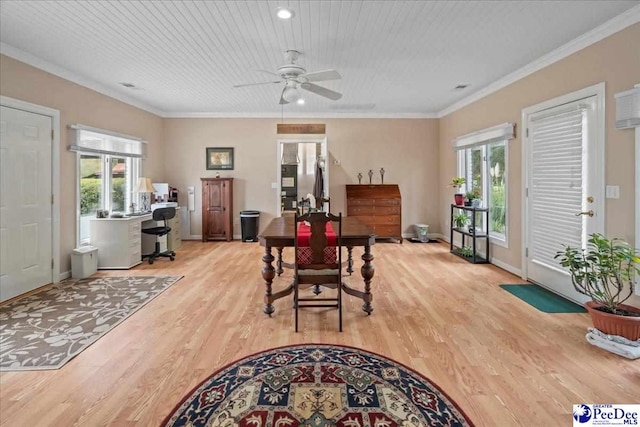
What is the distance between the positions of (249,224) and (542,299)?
5.16 meters

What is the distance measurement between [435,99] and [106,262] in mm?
6016

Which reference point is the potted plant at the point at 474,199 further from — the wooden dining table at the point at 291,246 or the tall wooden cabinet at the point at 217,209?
the tall wooden cabinet at the point at 217,209

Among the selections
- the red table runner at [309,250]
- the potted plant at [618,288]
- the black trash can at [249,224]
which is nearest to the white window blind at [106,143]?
the black trash can at [249,224]

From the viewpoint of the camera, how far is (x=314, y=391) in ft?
6.63

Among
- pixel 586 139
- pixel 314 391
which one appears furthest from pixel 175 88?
pixel 586 139

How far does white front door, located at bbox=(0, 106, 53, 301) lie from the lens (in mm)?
3615

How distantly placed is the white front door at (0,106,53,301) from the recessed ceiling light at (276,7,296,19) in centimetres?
313

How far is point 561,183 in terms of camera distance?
3.68 meters

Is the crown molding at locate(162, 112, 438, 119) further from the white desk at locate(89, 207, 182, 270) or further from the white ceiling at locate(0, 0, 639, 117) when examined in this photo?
the white desk at locate(89, 207, 182, 270)

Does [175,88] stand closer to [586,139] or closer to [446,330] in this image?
[446,330]

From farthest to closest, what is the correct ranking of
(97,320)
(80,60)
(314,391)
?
(80,60) < (97,320) < (314,391)

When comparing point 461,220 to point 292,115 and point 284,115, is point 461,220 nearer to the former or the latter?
point 292,115

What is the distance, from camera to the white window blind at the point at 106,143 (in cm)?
471

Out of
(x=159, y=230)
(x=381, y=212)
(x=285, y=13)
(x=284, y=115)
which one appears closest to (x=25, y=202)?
(x=159, y=230)
